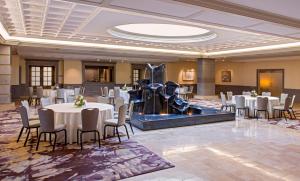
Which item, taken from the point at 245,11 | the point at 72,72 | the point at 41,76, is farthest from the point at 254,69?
the point at 245,11

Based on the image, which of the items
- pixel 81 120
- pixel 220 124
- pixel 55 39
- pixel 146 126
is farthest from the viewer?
pixel 55 39

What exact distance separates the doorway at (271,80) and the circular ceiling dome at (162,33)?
26.6 feet

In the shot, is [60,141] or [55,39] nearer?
[60,141]

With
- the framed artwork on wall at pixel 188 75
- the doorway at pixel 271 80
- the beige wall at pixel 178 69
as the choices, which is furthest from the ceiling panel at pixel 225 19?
the framed artwork on wall at pixel 188 75

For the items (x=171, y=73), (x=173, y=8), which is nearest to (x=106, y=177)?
(x=173, y=8)

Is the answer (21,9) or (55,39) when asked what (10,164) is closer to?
(21,9)

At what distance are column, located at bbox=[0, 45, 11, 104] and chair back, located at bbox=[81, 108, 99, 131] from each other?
6.86 m

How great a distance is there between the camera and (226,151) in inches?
189

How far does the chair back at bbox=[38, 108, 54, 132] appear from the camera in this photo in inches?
182

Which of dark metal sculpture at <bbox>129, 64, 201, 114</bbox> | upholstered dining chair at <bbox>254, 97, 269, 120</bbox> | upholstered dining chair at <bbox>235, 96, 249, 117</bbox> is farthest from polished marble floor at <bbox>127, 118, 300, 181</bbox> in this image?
upholstered dining chair at <bbox>235, 96, 249, 117</bbox>

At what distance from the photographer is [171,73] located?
61.0 feet

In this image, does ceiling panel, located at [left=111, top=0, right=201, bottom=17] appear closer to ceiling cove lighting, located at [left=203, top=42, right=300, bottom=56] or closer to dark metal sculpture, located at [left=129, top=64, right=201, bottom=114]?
dark metal sculpture, located at [left=129, top=64, right=201, bottom=114]

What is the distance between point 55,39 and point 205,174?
8.58 metres

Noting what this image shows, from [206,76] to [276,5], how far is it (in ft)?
38.9
